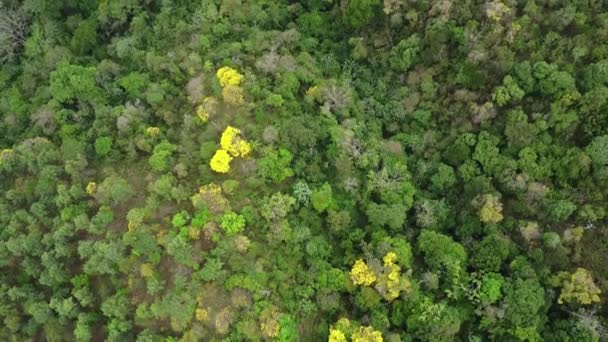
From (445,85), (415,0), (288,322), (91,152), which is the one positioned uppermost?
(415,0)

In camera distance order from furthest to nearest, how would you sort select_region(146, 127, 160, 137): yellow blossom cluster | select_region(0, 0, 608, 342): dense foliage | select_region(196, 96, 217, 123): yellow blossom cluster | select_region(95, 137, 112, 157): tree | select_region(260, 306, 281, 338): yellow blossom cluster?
select_region(95, 137, 112, 157): tree
select_region(146, 127, 160, 137): yellow blossom cluster
select_region(196, 96, 217, 123): yellow blossom cluster
select_region(0, 0, 608, 342): dense foliage
select_region(260, 306, 281, 338): yellow blossom cluster

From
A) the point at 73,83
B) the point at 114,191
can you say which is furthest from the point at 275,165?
the point at 73,83

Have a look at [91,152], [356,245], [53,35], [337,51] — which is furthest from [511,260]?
[53,35]

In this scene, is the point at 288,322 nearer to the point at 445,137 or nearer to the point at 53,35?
the point at 445,137

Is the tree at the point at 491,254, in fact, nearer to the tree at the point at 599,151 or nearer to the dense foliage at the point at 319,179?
the dense foliage at the point at 319,179

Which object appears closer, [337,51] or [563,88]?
[563,88]

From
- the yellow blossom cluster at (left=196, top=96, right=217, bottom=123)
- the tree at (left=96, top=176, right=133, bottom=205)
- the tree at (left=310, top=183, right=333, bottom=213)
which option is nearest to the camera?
the tree at (left=310, top=183, right=333, bottom=213)

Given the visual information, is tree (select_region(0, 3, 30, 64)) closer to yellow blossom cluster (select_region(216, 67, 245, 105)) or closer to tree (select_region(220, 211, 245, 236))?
yellow blossom cluster (select_region(216, 67, 245, 105))

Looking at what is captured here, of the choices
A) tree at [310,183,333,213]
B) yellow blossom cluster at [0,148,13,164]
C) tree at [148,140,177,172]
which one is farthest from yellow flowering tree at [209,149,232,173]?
yellow blossom cluster at [0,148,13,164]
